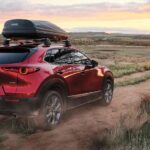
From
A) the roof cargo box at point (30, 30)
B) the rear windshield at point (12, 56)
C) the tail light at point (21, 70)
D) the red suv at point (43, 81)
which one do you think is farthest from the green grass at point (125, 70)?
the tail light at point (21, 70)

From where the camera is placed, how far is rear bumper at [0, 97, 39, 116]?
931 cm

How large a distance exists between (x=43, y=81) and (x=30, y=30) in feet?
5.75

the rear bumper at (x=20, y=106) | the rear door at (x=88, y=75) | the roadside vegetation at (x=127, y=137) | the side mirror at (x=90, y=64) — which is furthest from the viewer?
the side mirror at (x=90, y=64)

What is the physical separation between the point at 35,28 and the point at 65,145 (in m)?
3.26

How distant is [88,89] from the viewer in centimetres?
1163

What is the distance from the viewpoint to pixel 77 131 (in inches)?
383

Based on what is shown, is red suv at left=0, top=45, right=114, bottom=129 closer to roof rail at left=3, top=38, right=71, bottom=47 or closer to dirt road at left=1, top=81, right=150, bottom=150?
roof rail at left=3, top=38, right=71, bottom=47

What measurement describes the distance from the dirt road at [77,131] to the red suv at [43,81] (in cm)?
35

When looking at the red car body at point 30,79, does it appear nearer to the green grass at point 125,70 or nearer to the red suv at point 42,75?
the red suv at point 42,75

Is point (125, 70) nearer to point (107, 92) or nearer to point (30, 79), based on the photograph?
point (107, 92)

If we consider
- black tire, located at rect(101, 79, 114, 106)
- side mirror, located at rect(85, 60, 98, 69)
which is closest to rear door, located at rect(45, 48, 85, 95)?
side mirror, located at rect(85, 60, 98, 69)

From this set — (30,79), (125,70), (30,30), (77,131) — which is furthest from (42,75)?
(125,70)

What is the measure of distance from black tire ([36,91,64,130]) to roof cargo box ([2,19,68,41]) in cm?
160

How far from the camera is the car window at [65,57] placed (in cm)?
1034
